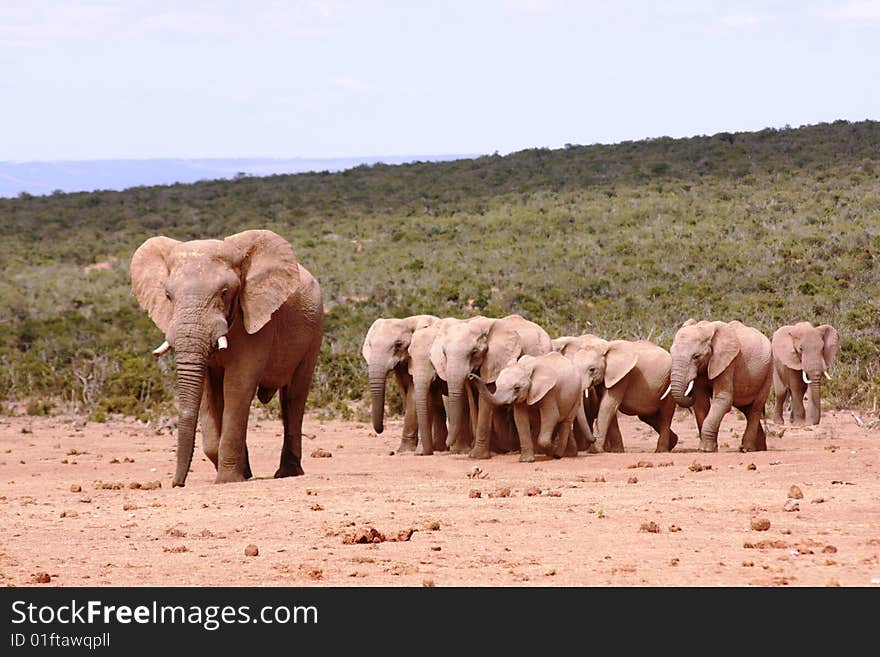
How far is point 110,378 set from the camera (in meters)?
24.9

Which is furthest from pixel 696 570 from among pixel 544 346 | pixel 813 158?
pixel 813 158

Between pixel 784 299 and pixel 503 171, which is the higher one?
pixel 503 171

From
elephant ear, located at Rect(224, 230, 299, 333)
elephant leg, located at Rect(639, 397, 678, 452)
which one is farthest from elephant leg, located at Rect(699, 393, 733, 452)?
elephant ear, located at Rect(224, 230, 299, 333)

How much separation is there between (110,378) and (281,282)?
42.6 feet

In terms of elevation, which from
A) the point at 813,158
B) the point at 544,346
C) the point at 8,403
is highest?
the point at 813,158

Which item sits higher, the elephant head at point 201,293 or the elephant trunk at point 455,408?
the elephant head at point 201,293

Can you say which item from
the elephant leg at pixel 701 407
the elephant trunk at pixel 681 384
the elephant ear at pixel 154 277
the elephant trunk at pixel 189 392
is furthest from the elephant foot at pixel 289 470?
the elephant leg at pixel 701 407

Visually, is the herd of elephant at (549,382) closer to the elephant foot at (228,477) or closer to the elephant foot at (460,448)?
the elephant foot at (460,448)

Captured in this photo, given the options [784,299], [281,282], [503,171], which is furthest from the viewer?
[503,171]

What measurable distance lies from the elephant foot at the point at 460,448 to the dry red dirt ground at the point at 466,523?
132cm

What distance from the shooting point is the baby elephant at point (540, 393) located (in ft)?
49.8

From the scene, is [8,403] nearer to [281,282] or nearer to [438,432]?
[438,432]

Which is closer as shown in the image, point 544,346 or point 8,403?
point 544,346

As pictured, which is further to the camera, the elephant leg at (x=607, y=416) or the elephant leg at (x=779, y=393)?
the elephant leg at (x=779, y=393)
